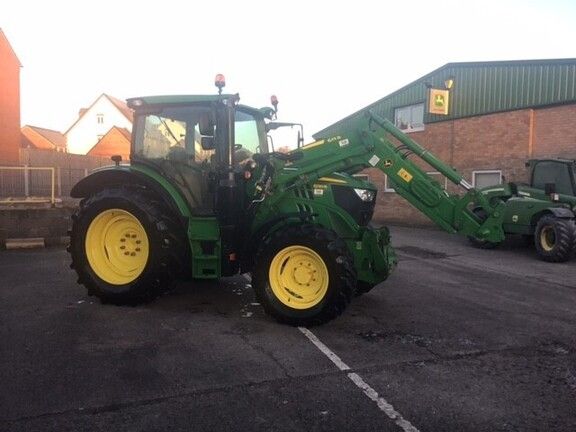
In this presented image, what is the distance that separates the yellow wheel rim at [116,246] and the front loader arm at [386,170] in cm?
191

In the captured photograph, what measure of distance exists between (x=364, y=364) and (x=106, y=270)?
12.0 feet

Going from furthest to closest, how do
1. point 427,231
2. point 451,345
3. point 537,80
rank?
point 427,231 → point 537,80 → point 451,345

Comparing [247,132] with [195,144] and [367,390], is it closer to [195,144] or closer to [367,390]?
[195,144]

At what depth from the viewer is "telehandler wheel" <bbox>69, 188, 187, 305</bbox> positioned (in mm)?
6090

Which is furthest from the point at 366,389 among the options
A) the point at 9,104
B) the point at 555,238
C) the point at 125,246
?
the point at 9,104

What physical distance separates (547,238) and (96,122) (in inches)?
1991

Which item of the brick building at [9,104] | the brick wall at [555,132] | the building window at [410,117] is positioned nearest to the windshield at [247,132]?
the brick wall at [555,132]

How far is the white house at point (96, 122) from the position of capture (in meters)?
52.8

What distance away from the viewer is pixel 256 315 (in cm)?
597

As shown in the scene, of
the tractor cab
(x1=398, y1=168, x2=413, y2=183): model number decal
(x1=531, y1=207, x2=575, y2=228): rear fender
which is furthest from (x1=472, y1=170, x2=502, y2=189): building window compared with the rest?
the tractor cab

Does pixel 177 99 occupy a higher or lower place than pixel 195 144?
higher

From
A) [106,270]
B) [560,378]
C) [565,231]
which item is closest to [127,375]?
[106,270]

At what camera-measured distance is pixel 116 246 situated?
21.7ft

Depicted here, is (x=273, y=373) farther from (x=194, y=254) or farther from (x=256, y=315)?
(x=194, y=254)
